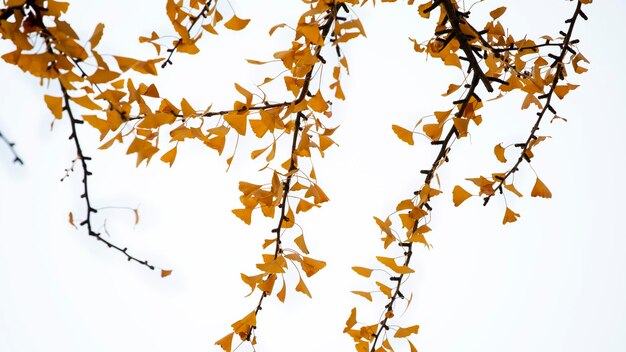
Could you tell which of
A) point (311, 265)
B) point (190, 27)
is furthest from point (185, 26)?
point (311, 265)

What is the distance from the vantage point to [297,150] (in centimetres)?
27

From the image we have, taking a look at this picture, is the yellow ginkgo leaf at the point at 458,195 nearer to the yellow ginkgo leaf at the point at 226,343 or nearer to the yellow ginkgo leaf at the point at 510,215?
the yellow ginkgo leaf at the point at 510,215

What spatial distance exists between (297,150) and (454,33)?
0.09 meters

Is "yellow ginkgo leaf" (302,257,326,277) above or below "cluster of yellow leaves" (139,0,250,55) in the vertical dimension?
below

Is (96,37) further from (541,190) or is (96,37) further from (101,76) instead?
(541,190)

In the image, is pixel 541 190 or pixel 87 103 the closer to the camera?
pixel 87 103

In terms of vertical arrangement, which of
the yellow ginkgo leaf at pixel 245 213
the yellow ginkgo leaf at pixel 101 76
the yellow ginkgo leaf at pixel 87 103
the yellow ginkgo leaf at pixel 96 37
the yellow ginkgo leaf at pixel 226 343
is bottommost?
the yellow ginkgo leaf at pixel 226 343

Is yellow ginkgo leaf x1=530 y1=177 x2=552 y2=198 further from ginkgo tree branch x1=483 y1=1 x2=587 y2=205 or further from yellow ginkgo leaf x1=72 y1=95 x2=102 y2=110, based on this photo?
yellow ginkgo leaf x1=72 y1=95 x2=102 y2=110

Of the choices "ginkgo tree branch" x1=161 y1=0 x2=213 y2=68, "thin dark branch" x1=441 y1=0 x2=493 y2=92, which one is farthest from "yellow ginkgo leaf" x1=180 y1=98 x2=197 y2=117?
"thin dark branch" x1=441 y1=0 x2=493 y2=92

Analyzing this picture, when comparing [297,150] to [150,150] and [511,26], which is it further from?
[511,26]

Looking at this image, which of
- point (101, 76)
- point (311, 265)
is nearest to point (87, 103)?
point (101, 76)

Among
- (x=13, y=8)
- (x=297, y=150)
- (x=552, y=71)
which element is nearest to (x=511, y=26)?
(x=552, y=71)

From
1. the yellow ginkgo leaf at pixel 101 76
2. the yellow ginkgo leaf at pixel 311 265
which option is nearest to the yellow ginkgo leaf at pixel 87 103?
the yellow ginkgo leaf at pixel 101 76

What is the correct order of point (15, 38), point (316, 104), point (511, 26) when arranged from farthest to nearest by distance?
point (511, 26) < point (316, 104) < point (15, 38)
